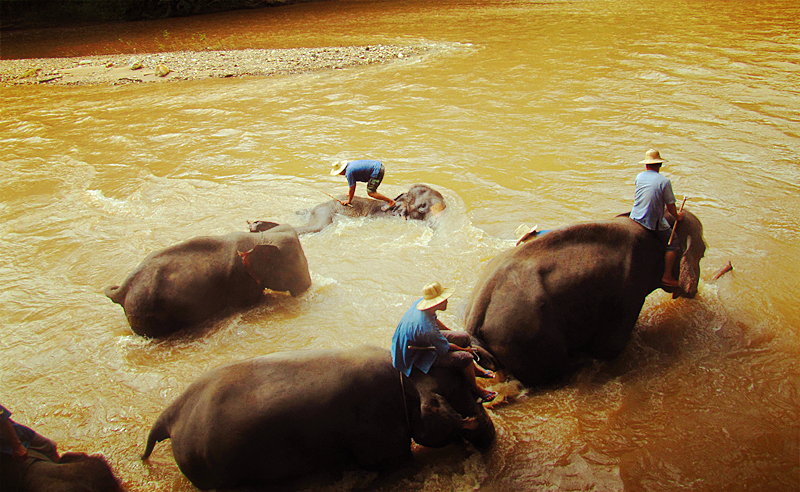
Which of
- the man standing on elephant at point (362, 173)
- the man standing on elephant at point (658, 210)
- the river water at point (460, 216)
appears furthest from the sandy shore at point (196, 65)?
the man standing on elephant at point (658, 210)

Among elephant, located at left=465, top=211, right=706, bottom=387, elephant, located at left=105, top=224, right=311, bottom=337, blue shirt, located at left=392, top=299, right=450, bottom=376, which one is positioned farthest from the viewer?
elephant, located at left=105, top=224, right=311, bottom=337

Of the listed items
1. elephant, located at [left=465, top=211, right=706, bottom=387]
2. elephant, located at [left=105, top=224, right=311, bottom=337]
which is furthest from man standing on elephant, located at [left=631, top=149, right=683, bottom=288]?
elephant, located at [left=105, top=224, right=311, bottom=337]

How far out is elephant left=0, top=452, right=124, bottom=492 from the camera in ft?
10.7

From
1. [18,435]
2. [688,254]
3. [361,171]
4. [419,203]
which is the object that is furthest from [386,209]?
[18,435]

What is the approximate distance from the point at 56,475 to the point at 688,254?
5506 mm

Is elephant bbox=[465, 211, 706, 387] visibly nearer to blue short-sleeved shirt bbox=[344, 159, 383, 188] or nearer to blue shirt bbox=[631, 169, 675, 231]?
blue shirt bbox=[631, 169, 675, 231]

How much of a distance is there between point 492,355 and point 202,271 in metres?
3.30

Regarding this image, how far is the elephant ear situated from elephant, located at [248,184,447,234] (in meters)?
1.83

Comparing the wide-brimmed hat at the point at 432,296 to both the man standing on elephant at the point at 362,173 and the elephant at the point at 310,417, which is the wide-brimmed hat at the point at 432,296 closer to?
the elephant at the point at 310,417

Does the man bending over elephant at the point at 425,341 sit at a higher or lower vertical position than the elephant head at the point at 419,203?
higher

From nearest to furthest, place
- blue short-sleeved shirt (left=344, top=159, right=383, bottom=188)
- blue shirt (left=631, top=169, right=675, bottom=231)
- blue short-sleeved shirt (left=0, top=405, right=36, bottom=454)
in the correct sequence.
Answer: blue short-sleeved shirt (left=0, top=405, right=36, bottom=454) < blue shirt (left=631, top=169, right=675, bottom=231) < blue short-sleeved shirt (left=344, top=159, right=383, bottom=188)

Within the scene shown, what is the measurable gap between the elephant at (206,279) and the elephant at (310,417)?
1930mm

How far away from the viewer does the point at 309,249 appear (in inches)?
293

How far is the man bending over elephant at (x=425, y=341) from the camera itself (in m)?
3.69
